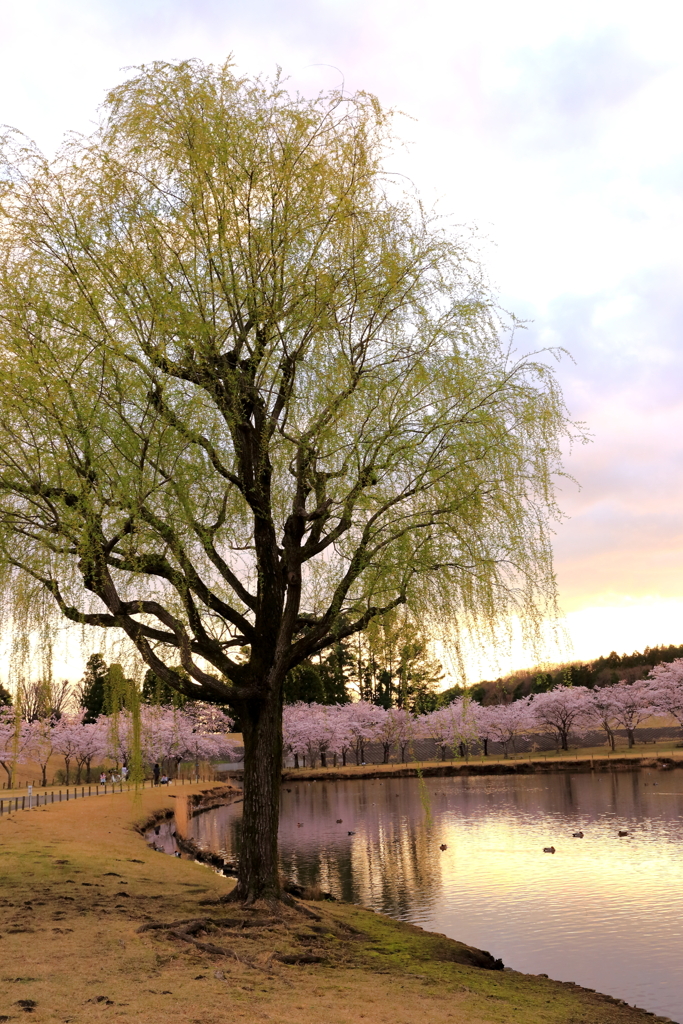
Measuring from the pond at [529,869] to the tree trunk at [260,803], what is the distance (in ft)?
7.62

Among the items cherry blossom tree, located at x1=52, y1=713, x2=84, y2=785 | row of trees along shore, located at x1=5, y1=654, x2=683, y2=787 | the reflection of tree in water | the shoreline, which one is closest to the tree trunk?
the reflection of tree in water

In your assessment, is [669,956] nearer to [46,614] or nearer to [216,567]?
[216,567]

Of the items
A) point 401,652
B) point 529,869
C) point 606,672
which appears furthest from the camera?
point 606,672

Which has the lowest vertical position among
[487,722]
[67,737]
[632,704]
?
[487,722]

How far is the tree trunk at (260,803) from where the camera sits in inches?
485

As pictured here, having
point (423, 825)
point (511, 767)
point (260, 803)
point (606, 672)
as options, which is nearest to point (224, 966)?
point (260, 803)

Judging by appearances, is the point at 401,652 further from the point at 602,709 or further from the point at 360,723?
the point at 602,709

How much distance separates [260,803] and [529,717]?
72245 millimetres

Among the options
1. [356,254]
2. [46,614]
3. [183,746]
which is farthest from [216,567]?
[183,746]

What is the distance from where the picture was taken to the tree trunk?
40.4ft

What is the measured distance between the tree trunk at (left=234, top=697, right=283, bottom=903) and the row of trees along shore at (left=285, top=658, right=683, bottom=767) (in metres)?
61.0

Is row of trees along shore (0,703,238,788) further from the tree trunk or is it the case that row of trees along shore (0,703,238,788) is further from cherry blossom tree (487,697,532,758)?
the tree trunk

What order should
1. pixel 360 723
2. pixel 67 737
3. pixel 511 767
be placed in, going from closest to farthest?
pixel 511 767, pixel 67 737, pixel 360 723

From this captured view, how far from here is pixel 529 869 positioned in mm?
23812
